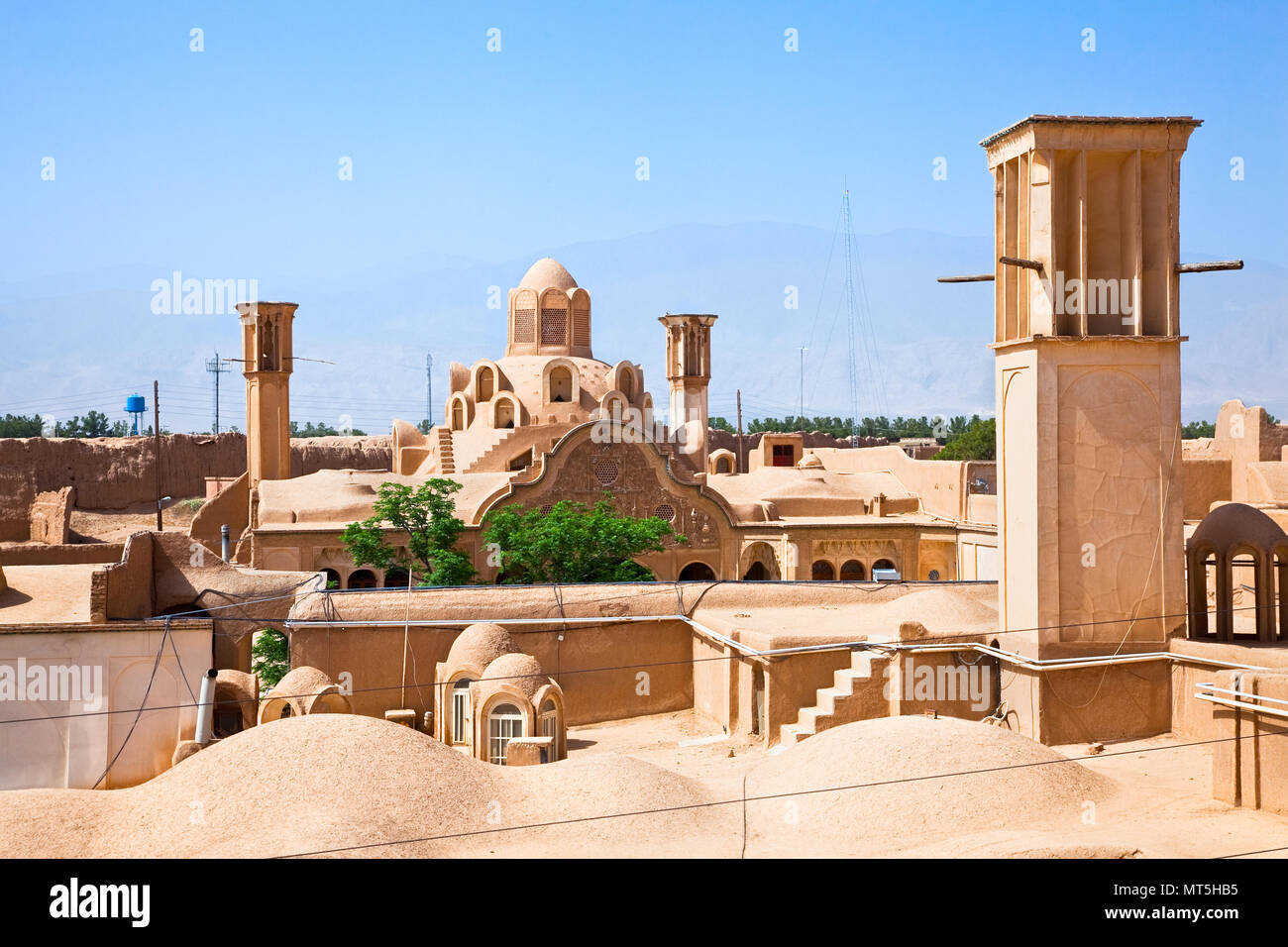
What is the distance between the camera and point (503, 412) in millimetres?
41688

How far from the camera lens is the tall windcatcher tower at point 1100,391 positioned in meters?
17.5

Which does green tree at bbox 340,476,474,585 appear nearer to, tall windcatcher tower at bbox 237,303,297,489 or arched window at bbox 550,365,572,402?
tall windcatcher tower at bbox 237,303,297,489

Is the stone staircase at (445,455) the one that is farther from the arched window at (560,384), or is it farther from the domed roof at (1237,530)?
the domed roof at (1237,530)

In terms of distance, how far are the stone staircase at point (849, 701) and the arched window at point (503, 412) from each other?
24511mm

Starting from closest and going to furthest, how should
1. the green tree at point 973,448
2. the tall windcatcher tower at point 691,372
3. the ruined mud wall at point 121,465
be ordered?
1. the tall windcatcher tower at point 691,372
2. the ruined mud wall at point 121,465
3. the green tree at point 973,448

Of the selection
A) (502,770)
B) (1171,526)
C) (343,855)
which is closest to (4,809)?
(343,855)

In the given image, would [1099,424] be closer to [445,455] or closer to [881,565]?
[881,565]

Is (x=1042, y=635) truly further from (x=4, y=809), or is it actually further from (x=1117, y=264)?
(x=4, y=809)

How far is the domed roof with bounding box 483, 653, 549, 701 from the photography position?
18.4 metres

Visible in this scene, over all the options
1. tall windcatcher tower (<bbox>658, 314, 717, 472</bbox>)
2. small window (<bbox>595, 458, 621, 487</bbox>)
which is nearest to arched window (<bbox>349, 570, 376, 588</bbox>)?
small window (<bbox>595, 458, 621, 487</bbox>)

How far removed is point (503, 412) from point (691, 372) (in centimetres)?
663

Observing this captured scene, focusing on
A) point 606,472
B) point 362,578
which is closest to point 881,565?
point 606,472

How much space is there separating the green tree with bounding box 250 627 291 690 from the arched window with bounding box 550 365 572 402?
17.8 meters

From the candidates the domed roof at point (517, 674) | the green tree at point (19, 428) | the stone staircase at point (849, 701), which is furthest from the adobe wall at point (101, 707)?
the green tree at point (19, 428)
